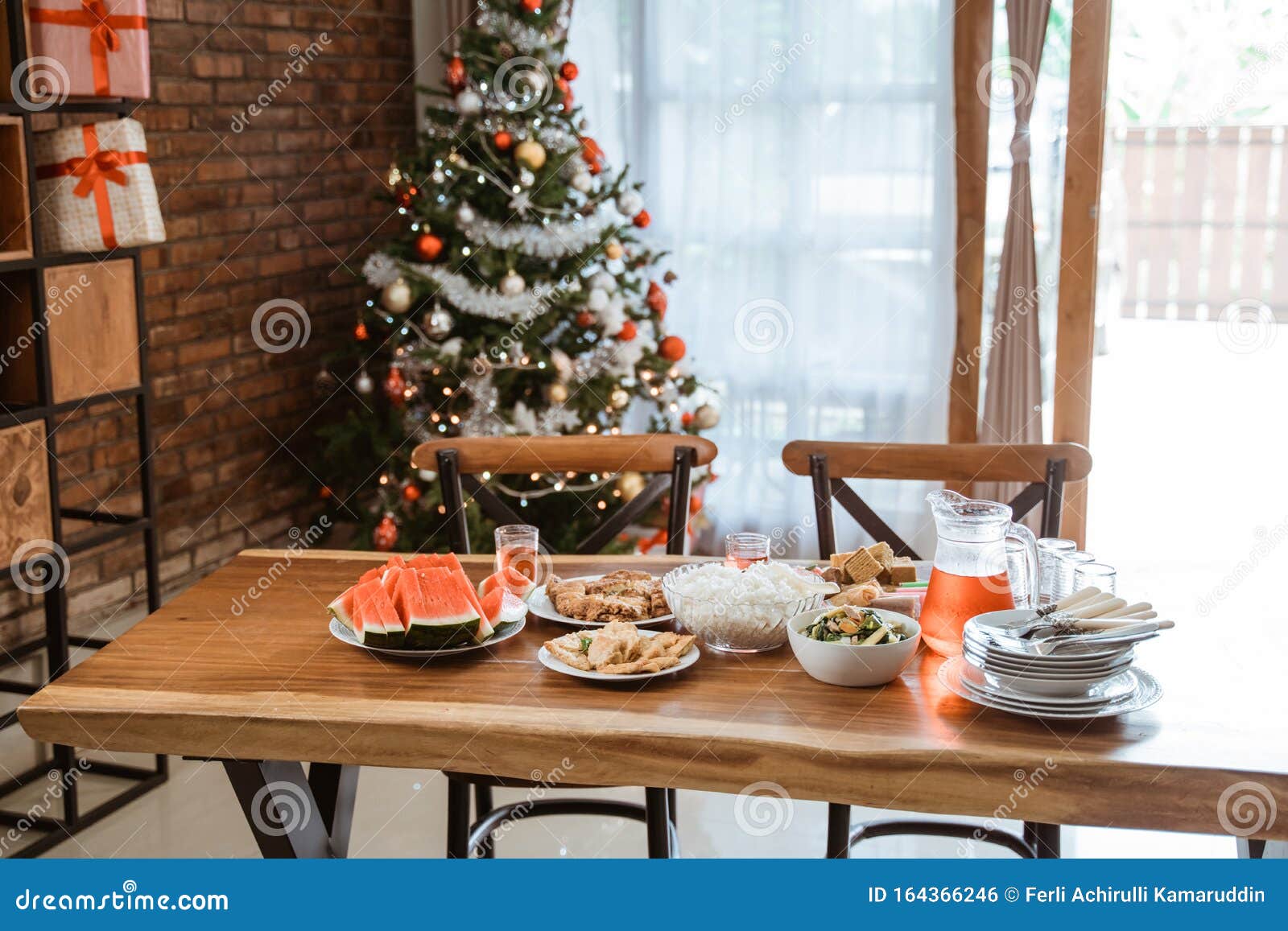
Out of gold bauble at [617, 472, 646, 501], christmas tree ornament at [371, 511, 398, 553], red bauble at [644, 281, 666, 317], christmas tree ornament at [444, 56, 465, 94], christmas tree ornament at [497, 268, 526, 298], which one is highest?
christmas tree ornament at [444, 56, 465, 94]

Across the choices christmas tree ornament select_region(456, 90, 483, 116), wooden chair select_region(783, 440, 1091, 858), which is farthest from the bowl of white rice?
christmas tree ornament select_region(456, 90, 483, 116)

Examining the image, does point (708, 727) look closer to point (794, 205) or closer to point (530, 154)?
point (530, 154)

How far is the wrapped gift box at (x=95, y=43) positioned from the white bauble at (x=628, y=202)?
1.35 m

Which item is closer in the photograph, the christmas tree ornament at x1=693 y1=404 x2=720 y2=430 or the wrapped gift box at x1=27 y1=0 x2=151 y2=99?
the wrapped gift box at x1=27 y1=0 x2=151 y2=99

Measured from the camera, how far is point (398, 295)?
3.47m

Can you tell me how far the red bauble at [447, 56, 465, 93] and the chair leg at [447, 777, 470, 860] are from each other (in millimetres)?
2144

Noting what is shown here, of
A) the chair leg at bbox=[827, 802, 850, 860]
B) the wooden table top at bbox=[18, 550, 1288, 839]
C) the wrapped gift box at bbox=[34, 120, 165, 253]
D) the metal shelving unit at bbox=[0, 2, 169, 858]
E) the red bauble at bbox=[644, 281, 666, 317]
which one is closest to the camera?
the wooden table top at bbox=[18, 550, 1288, 839]

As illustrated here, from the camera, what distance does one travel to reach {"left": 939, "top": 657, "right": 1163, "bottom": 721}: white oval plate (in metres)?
1.34

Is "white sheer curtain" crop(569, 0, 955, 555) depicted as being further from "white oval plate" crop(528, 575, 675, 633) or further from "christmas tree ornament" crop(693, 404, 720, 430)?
"white oval plate" crop(528, 575, 675, 633)

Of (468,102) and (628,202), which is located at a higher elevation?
(468,102)

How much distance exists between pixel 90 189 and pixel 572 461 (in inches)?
47.5

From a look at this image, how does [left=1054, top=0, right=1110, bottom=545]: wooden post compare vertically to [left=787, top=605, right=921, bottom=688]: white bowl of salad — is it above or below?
above

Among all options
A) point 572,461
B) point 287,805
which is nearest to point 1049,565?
point 572,461
